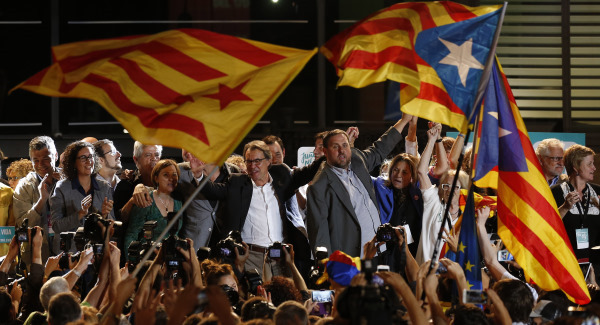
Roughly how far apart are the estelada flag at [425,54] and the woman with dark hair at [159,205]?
7.72 ft

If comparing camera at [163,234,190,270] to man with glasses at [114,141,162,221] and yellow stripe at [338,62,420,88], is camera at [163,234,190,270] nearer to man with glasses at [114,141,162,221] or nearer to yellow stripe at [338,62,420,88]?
yellow stripe at [338,62,420,88]

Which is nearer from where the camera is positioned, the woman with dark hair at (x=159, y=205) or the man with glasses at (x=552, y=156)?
the woman with dark hair at (x=159, y=205)

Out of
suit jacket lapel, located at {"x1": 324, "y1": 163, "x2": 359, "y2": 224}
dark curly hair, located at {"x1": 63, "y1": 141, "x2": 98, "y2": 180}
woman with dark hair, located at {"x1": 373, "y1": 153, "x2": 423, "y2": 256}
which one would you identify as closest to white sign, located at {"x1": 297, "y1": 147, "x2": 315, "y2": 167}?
woman with dark hair, located at {"x1": 373, "y1": 153, "x2": 423, "y2": 256}

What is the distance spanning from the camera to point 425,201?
8.77m

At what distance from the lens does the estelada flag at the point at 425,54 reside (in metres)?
6.53

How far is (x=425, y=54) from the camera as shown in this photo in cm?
660

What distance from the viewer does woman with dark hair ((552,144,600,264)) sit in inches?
350

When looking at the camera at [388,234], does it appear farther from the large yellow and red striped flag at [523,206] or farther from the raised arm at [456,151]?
the raised arm at [456,151]

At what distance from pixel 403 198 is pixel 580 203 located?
169 cm

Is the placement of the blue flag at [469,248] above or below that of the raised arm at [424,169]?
below

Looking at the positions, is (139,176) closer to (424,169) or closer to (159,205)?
(159,205)

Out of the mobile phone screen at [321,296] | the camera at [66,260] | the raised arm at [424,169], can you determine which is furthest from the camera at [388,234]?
the camera at [66,260]

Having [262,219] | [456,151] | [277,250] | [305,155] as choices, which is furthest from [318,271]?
[305,155]

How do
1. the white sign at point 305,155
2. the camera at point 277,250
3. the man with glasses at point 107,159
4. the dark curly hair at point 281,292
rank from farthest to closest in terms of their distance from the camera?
the white sign at point 305,155, the man with glasses at point 107,159, the camera at point 277,250, the dark curly hair at point 281,292
